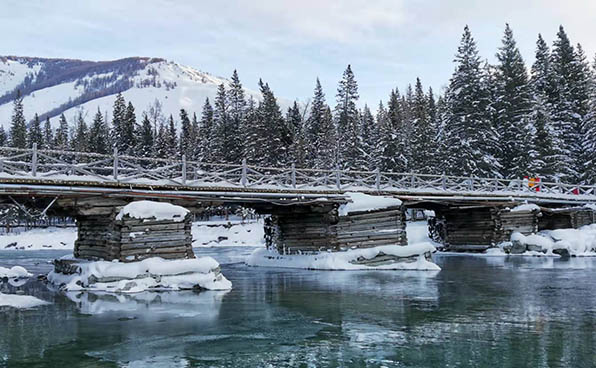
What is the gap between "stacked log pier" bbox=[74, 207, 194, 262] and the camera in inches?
782

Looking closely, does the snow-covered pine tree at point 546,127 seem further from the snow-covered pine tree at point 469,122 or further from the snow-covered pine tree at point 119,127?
the snow-covered pine tree at point 119,127

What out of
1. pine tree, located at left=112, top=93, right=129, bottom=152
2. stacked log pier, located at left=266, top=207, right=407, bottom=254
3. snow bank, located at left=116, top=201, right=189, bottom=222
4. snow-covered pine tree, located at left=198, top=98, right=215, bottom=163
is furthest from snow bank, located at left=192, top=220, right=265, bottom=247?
snow bank, located at left=116, top=201, right=189, bottom=222

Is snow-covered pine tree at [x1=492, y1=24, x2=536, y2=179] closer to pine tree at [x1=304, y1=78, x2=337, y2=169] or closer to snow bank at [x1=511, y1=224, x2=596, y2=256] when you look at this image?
snow bank at [x1=511, y1=224, x2=596, y2=256]

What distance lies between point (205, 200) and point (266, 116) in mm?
44053

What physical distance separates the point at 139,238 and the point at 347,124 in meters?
51.8

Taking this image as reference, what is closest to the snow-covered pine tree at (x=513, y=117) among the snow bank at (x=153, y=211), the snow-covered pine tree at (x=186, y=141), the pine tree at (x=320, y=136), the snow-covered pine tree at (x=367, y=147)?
the snow-covered pine tree at (x=367, y=147)

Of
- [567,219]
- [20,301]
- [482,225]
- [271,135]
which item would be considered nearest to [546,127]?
[567,219]

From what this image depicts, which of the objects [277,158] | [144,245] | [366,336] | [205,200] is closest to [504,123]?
[277,158]

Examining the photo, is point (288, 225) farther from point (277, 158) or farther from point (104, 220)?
point (277, 158)

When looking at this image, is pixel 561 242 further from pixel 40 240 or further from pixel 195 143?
pixel 195 143

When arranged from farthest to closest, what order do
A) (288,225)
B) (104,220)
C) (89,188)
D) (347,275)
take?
1. (288,225)
2. (347,275)
3. (104,220)
4. (89,188)

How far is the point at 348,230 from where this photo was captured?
27.5m

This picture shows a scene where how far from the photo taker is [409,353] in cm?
973

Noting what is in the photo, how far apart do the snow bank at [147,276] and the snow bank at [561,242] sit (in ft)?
73.9
